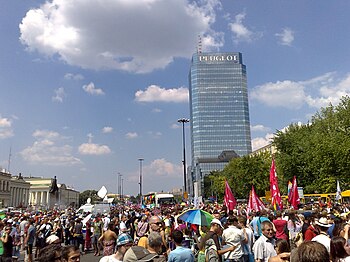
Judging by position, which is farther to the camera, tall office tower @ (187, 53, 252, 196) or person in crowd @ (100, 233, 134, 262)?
tall office tower @ (187, 53, 252, 196)

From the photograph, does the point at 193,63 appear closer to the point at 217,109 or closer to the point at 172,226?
the point at 217,109

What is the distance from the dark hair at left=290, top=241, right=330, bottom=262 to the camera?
2930mm

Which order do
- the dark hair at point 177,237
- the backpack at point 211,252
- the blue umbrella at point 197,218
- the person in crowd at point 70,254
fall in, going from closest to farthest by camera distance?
the person in crowd at point 70,254, the dark hair at point 177,237, the backpack at point 211,252, the blue umbrella at point 197,218

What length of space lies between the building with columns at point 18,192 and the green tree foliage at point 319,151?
4339 inches

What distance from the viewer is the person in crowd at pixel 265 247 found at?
22.4 ft

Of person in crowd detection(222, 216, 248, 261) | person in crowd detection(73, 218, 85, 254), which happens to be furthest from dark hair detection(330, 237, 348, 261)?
person in crowd detection(73, 218, 85, 254)

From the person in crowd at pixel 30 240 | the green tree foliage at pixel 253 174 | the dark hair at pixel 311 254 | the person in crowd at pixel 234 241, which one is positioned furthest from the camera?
the green tree foliage at pixel 253 174

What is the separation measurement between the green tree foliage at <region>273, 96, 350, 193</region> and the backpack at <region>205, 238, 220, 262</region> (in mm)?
35728

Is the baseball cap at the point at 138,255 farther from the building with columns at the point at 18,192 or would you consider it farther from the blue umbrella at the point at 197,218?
the building with columns at the point at 18,192

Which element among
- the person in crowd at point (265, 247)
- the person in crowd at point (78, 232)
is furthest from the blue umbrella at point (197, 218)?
the person in crowd at point (78, 232)

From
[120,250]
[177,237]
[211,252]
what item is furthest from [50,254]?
[211,252]

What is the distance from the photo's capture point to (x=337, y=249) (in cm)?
456

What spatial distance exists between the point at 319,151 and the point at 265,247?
36.4m

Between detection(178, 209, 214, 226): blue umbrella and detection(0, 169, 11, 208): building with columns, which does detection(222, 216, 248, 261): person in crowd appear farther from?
detection(0, 169, 11, 208): building with columns
